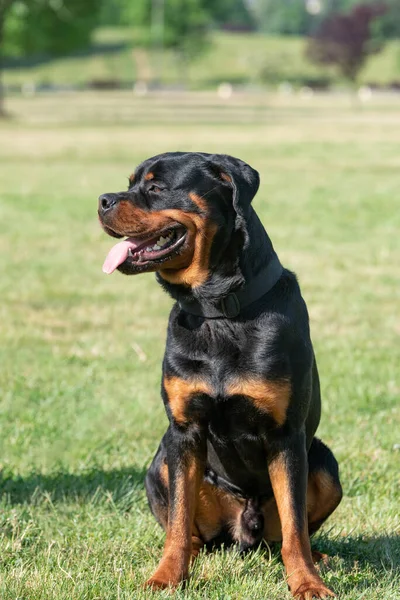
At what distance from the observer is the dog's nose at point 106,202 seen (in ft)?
12.7

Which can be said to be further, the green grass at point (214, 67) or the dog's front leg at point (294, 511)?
the green grass at point (214, 67)

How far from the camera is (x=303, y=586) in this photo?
3.67 m

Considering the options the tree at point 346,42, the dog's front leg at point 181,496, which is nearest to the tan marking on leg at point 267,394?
the dog's front leg at point 181,496

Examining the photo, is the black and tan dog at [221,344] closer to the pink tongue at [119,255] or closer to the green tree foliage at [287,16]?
the pink tongue at [119,255]

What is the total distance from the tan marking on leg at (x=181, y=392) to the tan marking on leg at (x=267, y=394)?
0.37 feet

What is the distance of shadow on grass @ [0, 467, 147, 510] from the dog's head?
1431mm

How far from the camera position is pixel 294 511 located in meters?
3.72

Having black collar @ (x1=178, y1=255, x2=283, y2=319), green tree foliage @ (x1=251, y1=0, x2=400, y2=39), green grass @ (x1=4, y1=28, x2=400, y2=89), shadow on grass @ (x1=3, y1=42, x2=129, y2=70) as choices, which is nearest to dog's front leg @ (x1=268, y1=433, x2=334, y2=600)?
black collar @ (x1=178, y1=255, x2=283, y2=319)

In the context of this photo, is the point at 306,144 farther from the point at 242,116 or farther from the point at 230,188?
the point at 230,188

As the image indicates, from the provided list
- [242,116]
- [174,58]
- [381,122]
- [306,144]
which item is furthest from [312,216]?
[174,58]

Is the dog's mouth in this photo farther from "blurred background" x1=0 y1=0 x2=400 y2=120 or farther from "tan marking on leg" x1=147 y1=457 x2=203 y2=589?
"blurred background" x1=0 y1=0 x2=400 y2=120

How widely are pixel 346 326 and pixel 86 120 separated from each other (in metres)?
35.8

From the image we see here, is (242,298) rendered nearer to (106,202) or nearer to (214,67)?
(106,202)

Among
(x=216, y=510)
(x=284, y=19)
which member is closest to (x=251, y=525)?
(x=216, y=510)
